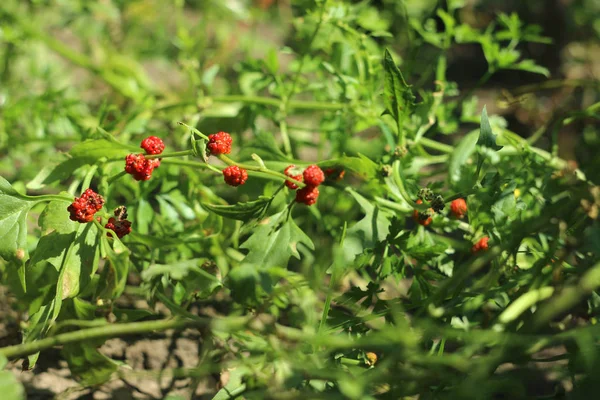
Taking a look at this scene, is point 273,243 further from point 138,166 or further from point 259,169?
point 138,166

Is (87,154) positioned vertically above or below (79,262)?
above

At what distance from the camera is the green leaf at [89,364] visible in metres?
1.25

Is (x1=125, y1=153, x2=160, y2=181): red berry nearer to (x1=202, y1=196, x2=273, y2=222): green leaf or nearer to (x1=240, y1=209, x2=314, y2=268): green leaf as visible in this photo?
(x1=202, y1=196, x2=273, y2=222): green leaf

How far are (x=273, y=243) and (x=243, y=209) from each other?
4.4 inches

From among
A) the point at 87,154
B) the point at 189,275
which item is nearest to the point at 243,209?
the point at 189,275

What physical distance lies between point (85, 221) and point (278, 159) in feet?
1.74

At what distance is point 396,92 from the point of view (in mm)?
1313

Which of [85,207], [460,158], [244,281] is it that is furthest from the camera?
[460,158]

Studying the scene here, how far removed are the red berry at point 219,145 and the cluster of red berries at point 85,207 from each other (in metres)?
0.24

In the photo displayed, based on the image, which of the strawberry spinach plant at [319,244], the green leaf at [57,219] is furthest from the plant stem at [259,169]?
the green leaf at [57,219]

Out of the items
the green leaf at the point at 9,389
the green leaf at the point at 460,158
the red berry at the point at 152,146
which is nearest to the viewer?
the green leaf at the point at 9,389

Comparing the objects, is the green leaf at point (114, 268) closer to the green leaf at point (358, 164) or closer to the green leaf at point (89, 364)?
the green leaf at point (89, 364)

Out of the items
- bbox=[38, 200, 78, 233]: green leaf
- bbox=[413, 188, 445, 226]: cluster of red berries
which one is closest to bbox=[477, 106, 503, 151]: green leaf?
bbox=[413, 188, 445, 226]: cluster of red berries

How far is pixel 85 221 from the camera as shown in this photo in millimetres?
1138
